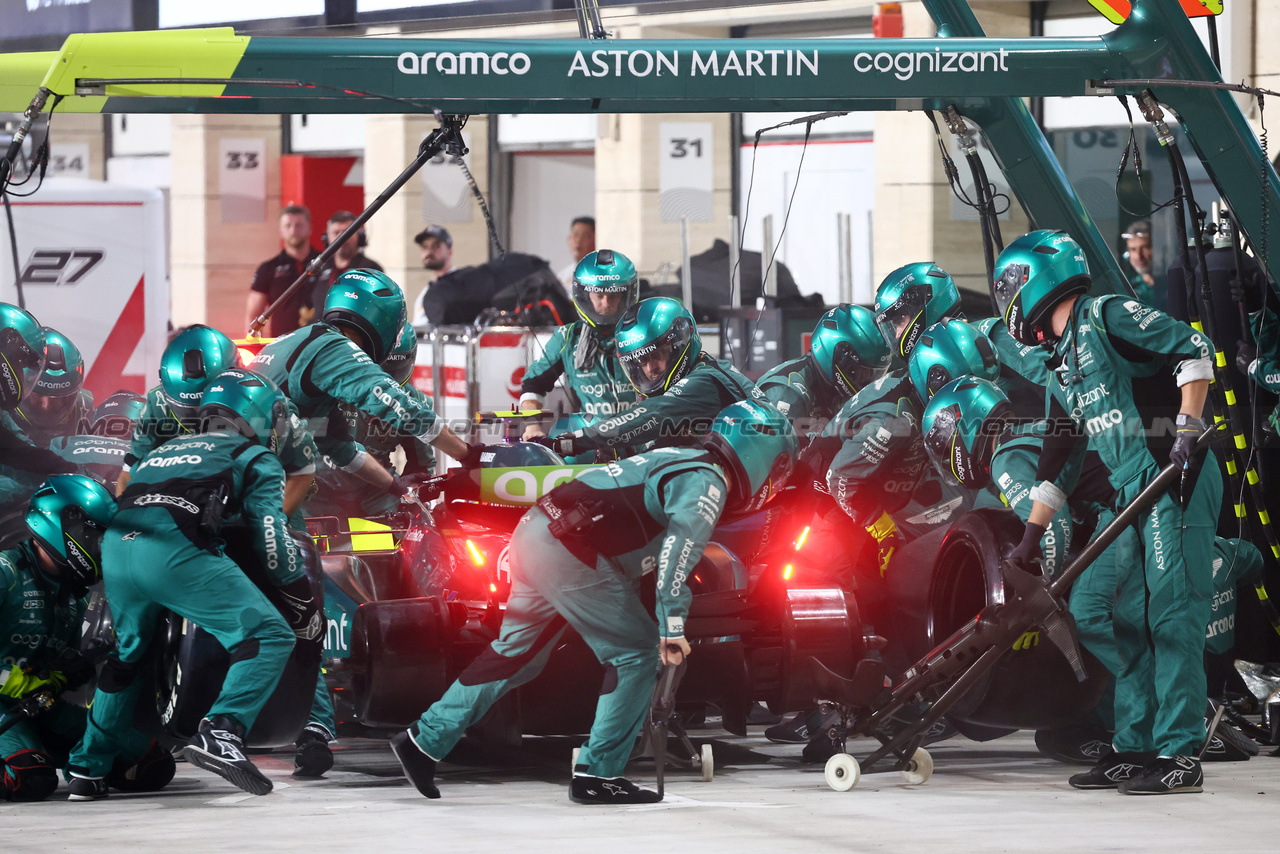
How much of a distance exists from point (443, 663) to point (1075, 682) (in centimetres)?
246

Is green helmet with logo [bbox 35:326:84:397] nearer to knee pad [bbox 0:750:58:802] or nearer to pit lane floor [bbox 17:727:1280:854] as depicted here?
pit lane floor [bbox 17:727:1280:854]

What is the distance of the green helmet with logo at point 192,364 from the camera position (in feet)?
23.9

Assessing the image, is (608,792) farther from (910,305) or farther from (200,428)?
(910,305)

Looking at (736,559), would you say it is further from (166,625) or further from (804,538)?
(166,625)

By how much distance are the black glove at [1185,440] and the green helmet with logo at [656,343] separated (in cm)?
219

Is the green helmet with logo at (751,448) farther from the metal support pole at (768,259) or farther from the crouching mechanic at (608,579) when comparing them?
the metal support pole at (768,259)

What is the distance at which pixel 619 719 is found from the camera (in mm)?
6871

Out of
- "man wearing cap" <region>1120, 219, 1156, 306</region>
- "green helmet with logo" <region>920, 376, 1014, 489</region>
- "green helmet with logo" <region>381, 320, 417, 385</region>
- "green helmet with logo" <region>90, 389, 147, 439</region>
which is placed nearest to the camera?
"green helmet with logo" <region>920, 376, 1014, 489</region>

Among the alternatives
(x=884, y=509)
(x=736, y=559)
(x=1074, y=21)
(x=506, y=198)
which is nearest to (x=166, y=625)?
(x=736, y=559)

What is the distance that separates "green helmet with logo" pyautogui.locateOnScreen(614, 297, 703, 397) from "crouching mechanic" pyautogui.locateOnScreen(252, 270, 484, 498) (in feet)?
2.46

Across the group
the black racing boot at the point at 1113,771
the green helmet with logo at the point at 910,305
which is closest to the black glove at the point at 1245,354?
the green helmet with logo at the point at 910,305

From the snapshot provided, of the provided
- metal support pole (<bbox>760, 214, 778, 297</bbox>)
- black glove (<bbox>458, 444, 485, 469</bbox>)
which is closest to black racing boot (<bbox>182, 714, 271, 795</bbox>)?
black glove (<bbox>458, 444, 485, 469</bbox>)

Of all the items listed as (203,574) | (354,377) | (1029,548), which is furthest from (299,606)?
(1029,548)

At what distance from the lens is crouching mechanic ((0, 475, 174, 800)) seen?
7.08 meters
